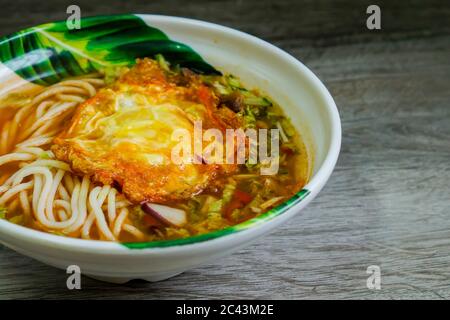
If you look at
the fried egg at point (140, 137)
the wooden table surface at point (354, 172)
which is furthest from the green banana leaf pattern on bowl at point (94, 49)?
the wooden table surface at point (354, 172)

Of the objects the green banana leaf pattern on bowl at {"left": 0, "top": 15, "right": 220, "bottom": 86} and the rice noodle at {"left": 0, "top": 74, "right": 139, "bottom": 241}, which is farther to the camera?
the green banana leaf pattern on bowl at {"left": 0, "top": 15, "right": 220, "bottom": 86}

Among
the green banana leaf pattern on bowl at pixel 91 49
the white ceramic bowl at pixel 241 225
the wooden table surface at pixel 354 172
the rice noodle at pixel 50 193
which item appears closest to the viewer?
the white ceramic bowl at pixel 241 225

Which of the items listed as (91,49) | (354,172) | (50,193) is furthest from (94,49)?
(354,172)

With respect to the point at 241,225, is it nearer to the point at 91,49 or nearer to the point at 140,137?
the point at 140,137

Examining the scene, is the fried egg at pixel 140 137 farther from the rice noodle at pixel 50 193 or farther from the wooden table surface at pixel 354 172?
the wooden table surface at pixel 354 172

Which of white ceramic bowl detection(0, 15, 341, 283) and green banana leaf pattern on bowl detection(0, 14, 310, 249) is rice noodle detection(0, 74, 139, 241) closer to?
white ceramic bowl detection(0, 15, 341, 283)

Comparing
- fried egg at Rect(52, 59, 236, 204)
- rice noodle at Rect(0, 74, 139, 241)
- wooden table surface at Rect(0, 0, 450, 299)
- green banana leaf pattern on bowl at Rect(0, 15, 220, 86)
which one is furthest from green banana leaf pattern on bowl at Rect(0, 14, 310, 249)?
wooden table surface at Rect(0, 0, 450, 299)
